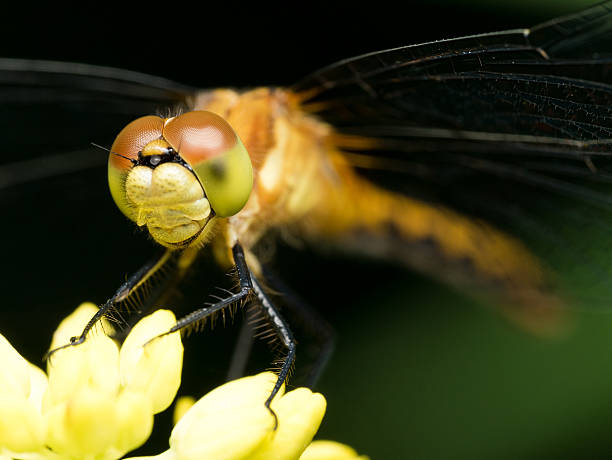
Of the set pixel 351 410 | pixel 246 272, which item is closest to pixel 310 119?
pixel 246 272

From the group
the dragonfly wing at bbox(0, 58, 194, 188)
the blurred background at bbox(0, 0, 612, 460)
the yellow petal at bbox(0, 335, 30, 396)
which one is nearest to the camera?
the yellow petal at bbox(0, 335, 30, 396)

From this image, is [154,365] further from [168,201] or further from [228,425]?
[168,201]

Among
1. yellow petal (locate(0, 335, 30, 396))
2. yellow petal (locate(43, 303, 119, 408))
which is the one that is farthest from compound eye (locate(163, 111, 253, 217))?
yellow petal (locate(0, 335, 30, 396))

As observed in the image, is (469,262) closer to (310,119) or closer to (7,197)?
(310,119)

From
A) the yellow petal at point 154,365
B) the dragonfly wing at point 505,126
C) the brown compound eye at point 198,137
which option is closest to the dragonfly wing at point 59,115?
the dragonfly wing at point 505,126

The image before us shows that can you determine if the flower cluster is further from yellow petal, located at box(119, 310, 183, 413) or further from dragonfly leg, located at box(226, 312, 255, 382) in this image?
dragonfly leg, located at box(226, 312, 255, 382)

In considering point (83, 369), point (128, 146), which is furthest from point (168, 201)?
point (83, 369)
